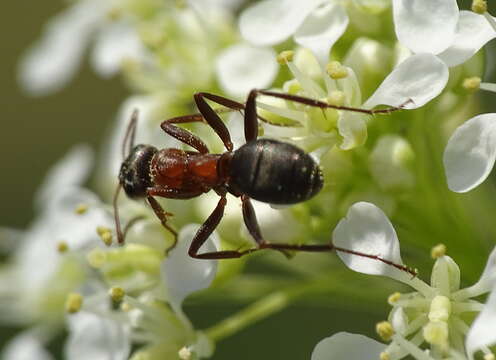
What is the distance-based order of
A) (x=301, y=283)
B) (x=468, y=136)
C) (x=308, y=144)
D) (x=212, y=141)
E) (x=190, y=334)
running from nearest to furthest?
(x=468, y=136) → (x=308, y=144) → (x=190, y=334) → (x=212, y=141) → (x=301, y=283)

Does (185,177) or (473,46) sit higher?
(473,46)

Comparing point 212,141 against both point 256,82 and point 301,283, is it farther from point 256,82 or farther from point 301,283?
point 301,283

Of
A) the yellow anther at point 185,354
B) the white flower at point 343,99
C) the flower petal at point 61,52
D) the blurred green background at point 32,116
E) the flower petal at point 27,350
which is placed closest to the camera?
the white flower at point 343,99

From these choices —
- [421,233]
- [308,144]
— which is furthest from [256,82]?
[421,233]

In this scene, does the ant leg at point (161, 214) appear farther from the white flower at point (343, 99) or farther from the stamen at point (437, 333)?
the stamen at point (437, 333)

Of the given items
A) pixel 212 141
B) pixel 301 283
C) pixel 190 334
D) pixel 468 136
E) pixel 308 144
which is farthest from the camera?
pixel 301 283

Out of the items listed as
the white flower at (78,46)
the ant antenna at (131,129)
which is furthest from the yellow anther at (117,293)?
the white flower at (78,46)

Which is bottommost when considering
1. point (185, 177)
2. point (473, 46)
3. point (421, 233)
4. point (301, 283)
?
point (301, 283)
